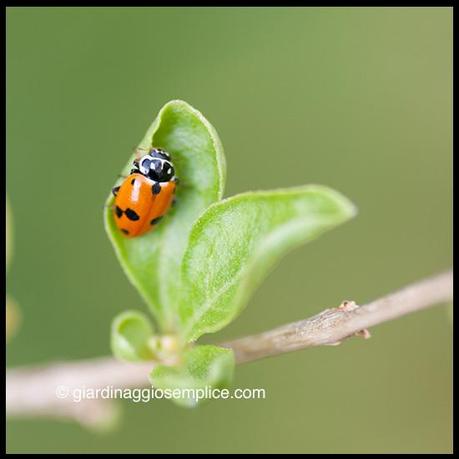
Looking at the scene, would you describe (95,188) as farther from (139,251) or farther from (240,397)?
(139,251)

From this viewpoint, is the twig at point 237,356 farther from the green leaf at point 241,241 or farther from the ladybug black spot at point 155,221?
the ladybug black spot at point 155,221

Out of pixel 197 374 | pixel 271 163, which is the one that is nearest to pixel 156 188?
pixel 197 374

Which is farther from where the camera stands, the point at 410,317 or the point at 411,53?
the point at 411,53

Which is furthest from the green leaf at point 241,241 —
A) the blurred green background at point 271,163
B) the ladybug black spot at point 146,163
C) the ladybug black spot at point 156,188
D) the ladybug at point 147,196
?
the blurred green background at point 271,163

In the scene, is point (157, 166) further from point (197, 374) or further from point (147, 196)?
point (197, 374)

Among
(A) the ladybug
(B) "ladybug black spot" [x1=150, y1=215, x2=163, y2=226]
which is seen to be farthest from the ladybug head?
(B) "ladybug black spot" [x1=150, y1=215, x2=163, y2=226]

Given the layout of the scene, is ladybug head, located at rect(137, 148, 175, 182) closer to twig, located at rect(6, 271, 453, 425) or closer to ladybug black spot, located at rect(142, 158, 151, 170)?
ladybug black spot, located at rect(142, 158, 151, 170)

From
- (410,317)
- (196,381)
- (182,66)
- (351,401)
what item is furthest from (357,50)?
(196,381)

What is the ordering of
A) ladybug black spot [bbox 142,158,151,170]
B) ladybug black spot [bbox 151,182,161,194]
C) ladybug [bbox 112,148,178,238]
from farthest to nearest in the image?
ladybug black spot [bbox 142,158,151,170] < ladybug black spot [bbox 151,182,161,194] < ladybug [bbox 112,148,178,238]
